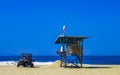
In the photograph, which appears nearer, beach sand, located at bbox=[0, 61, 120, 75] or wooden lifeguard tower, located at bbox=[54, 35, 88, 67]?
Answer: beach sand, located at bbox=[0, 61, 120, 75]

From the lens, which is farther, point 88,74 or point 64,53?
point 64,53

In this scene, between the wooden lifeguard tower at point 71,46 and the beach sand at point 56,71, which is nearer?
the beach sand at point 56,71

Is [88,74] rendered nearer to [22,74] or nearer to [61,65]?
[22,74]

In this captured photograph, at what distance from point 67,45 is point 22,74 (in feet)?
32.9

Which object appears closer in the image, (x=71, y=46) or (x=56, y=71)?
(x=56, y=71)

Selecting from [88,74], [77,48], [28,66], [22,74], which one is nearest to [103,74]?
[88,74]

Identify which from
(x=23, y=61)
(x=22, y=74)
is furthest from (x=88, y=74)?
(x=23, y=61)

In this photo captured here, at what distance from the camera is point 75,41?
37906 mm

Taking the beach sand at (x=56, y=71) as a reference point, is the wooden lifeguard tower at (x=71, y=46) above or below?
above

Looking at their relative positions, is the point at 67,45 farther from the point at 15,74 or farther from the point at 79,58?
the point at 15,74

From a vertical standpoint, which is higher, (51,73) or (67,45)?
(67,45)

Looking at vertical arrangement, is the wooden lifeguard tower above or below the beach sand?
above

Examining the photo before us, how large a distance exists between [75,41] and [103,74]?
31.5 feet

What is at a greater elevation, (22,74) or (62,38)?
(62,38)
